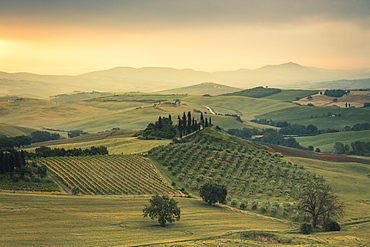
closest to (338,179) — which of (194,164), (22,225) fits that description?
(194,164)

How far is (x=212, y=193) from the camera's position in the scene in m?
76.9

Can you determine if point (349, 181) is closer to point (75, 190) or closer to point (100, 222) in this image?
point (75, 190)

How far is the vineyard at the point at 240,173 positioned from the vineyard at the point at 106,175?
7.06 m

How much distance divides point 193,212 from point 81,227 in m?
22.1

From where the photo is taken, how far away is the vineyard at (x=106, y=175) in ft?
266

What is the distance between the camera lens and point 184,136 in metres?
144

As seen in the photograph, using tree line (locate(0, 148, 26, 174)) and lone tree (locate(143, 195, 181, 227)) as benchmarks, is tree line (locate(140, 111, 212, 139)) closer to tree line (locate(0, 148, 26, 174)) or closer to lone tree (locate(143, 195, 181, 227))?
tree line (locate(0, 148, 26, 174))

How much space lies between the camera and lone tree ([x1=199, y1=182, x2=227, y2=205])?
76938 millimetres

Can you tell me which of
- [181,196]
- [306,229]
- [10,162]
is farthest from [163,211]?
[10,162]

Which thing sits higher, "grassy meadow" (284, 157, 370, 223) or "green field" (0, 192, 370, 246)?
"green field" (0, 192, 370, 246)

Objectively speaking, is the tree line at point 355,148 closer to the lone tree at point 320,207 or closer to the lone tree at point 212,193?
the lone tree at point 212,193

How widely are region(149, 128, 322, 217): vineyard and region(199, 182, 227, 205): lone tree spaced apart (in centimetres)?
283

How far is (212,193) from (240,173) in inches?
956

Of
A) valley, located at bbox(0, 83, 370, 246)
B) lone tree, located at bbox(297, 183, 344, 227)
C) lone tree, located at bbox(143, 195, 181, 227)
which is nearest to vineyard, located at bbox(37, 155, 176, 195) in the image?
valley, located at bbox(0, 83, 370, 246)
